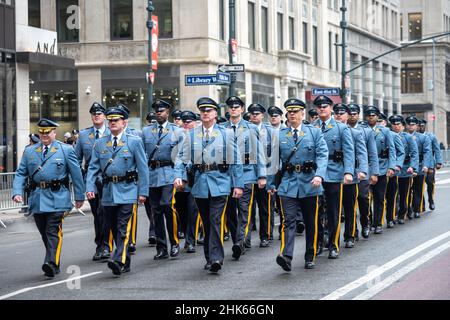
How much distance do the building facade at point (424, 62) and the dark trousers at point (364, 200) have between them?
73851 millimetres

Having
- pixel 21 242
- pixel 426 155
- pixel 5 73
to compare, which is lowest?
pixel 21 242

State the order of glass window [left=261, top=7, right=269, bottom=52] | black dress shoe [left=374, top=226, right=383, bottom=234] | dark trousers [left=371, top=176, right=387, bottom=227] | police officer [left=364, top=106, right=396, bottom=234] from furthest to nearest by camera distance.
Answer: glass window [left=261, top=7, right=269, bottom=52], police officer [left=364, top=106, right=396, bottom=234], dark trousers [left=371, top=176, right=387, bottom=227], black dress shoe [left=374, top=226, right=383, bottom=234]

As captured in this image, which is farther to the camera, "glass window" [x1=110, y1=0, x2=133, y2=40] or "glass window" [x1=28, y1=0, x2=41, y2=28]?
"glass window" [x1=28, y1=0, x2=41, y2=28]

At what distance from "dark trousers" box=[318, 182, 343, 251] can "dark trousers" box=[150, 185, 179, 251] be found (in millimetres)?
2072

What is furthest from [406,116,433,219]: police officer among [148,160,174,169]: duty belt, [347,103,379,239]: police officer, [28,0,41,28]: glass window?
[28,0,41,28]: glass window

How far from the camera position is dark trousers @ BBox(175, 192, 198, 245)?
1395 cm

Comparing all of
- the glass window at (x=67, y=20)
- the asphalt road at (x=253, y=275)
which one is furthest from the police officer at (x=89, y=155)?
the glass window at (x=67, y=20)

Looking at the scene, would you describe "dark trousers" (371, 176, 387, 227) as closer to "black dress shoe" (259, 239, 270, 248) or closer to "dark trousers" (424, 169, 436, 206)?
"black dress shoe" (259, 239, 270, 248)

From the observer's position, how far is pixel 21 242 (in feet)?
54.4

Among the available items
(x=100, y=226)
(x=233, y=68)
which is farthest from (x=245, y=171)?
(x=233, y=68)
